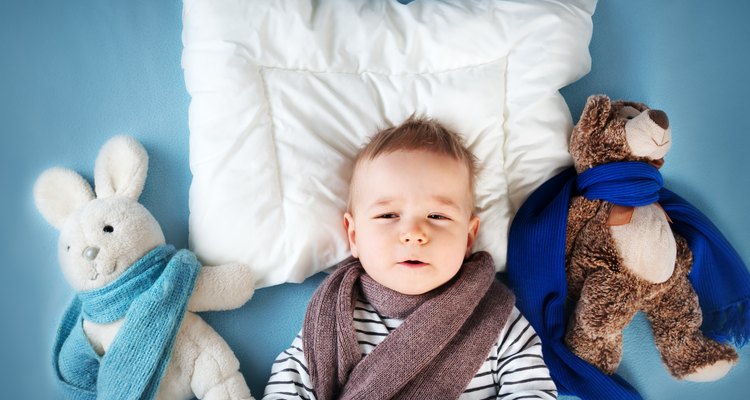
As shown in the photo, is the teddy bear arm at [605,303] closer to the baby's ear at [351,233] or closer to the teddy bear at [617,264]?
the teddy bear at [617,264]

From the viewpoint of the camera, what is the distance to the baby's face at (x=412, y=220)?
1002 millimetres

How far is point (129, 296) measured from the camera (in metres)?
1.00

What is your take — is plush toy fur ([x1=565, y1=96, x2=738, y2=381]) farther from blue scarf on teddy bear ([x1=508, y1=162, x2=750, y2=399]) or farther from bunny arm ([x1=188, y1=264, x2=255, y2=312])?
bunny arm ([x1=188, y1=264, x2=255, y2=312])

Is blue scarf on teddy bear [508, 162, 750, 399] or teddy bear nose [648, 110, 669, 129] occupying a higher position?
teddy bear nose [648, 110, 669, 129]

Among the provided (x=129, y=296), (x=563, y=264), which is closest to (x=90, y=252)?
(x=129, y=296)

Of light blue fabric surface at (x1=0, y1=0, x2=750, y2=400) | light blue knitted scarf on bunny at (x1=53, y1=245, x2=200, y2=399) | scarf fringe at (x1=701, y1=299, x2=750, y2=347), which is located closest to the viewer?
light blue knitted scarf on bunny at (x1=53, y1=245, x2=200, y2=399)

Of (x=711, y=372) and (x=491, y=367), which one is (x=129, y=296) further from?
(x=711, y=372)

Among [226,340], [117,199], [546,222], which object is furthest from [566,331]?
[117,199]

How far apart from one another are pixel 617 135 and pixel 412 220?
0.44 metres

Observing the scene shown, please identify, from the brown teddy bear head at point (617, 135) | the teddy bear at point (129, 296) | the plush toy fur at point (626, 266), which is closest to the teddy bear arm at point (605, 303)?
the plush toy fur at point (626, 266)

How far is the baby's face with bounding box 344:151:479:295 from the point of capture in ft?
3.29

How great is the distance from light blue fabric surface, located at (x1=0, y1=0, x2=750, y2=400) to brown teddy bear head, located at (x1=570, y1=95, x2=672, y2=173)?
19 centimetres

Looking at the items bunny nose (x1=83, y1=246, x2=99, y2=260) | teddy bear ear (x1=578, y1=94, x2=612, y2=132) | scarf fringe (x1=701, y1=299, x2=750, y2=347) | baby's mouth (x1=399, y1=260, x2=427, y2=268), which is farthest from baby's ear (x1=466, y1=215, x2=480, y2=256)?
bunny nose (x1=83, y1=246, x2=99, y2=260)

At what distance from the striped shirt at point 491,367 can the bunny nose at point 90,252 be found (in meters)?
0.38
